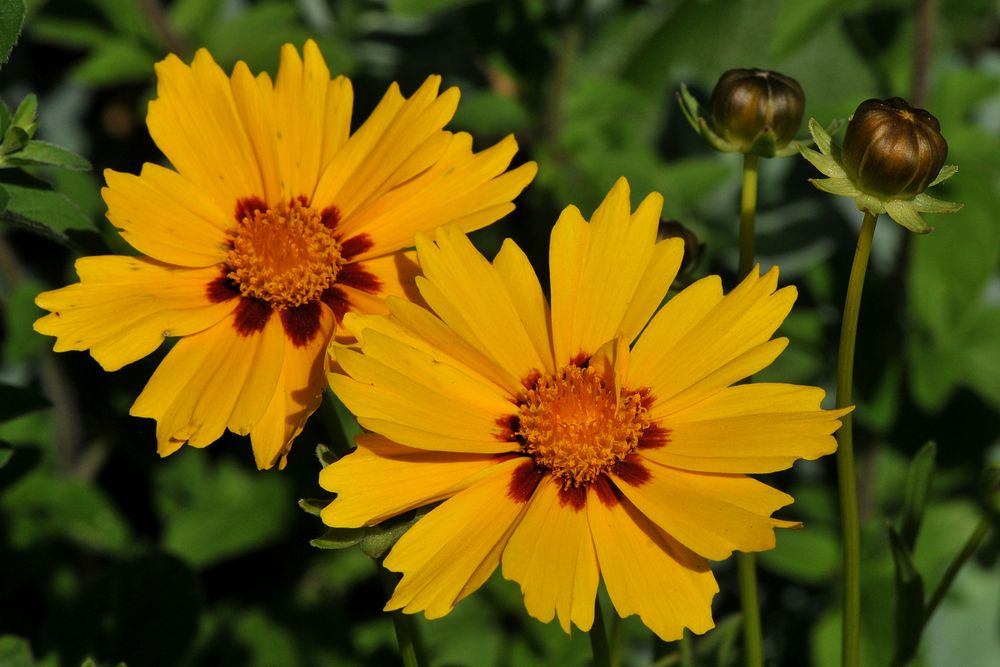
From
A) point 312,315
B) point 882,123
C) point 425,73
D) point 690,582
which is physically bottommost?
point 690,582

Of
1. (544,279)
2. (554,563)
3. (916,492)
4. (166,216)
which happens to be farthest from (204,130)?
(544,279)

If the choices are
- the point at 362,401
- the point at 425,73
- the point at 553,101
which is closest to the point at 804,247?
the point at 553,101

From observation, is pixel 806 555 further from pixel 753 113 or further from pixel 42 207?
pixel 42 207

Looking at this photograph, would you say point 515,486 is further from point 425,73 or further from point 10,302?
point 425,73

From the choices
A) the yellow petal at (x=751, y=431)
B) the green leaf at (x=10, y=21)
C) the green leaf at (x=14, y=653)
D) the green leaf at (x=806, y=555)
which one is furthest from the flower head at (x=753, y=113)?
the green leaf at (x=806, y=555)

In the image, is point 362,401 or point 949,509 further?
point 949,509

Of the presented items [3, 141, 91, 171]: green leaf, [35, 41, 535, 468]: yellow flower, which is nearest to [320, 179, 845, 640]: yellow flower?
[35, 41, 535, 468]: yellow flower

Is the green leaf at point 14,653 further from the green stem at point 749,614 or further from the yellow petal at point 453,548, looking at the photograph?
the green stem at point 749,614

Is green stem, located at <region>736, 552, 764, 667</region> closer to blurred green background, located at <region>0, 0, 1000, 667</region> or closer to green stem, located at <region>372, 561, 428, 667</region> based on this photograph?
green stem, located at <region>372, 561, 428, 667</region>
